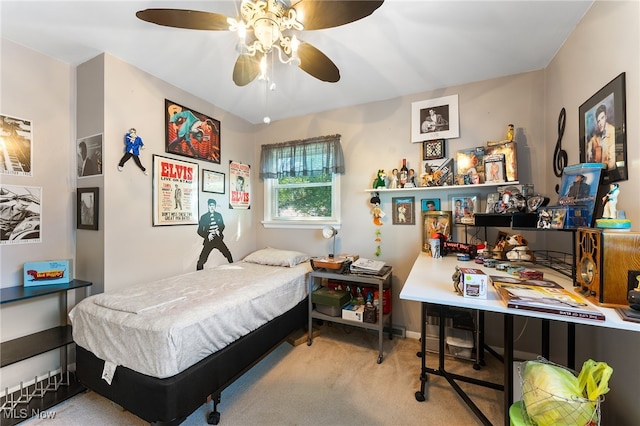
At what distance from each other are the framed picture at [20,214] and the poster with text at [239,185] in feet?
5.14

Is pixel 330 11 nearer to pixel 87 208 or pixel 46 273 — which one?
pixel 87 208

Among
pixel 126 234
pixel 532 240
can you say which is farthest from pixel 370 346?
pixel 126 234

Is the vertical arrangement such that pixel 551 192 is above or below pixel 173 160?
below

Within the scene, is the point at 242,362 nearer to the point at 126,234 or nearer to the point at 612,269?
the point at 126,234

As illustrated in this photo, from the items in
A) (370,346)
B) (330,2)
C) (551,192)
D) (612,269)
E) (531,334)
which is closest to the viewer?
(612,269)

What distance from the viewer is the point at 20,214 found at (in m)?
1.79

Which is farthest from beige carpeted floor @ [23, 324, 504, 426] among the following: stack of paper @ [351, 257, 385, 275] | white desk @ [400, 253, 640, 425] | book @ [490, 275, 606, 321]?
book @ [490, 275, 606, 321]

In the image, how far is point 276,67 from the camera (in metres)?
2.09

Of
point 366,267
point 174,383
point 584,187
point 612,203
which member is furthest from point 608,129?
point 174,383

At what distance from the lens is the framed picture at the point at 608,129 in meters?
1.21

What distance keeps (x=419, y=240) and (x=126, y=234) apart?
2649mm

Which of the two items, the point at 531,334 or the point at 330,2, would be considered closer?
the point at 330,2

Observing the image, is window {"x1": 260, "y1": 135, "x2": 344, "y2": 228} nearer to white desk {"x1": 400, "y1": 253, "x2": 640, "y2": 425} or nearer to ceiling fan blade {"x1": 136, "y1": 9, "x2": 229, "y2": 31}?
white desk {"x1": 400, "y1": 253, "x2": 640, "y2": 425}

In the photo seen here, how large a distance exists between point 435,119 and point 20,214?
11.5ft
